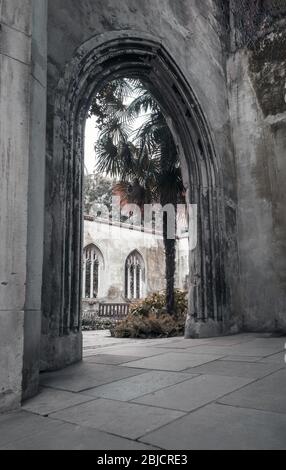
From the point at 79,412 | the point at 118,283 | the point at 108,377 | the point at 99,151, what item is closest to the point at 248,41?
the point at 99,151

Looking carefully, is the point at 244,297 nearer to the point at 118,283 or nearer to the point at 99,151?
the point at 99,151

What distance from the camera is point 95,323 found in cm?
1220

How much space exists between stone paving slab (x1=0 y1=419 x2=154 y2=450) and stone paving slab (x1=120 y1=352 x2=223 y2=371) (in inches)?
65.1

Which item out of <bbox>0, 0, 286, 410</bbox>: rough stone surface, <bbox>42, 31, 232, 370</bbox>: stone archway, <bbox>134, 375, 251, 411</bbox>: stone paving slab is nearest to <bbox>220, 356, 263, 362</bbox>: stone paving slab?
<bbox>0, 0, 286, 410</bbox>: rough stone surface

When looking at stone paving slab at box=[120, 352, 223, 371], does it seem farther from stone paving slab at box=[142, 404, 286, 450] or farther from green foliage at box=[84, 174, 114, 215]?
green foliage at box=[84, 174, 114, 215]

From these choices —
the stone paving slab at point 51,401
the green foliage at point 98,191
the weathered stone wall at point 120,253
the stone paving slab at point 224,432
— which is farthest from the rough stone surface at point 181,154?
the green foliage at point 98,191

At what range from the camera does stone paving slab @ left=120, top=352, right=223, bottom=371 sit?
3.53 metres

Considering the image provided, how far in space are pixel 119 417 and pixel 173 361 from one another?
186cm

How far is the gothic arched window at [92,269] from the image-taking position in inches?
776

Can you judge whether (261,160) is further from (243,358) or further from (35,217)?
(35,217)

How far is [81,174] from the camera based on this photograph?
4441 millimetres

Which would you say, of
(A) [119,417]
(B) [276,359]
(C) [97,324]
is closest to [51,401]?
(A) [119,417]

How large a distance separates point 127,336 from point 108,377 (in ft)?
16.6

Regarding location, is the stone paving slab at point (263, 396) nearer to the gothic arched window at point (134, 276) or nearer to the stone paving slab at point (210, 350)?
the stone paving slab at point (210, 350)
